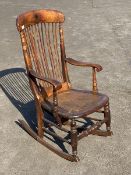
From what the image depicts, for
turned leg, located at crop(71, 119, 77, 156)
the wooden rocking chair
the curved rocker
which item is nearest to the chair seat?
the wooden rocking chair

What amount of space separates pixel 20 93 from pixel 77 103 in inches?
67.5

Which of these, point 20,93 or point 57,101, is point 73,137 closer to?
point 57,101

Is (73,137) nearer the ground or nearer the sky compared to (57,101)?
nearer the ground

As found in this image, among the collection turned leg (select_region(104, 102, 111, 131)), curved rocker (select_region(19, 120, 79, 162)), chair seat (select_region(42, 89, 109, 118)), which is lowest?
curved rocker (select_region(19, 120, 79, 162))

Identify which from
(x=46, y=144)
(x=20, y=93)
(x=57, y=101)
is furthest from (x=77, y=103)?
(x=20, y=93)

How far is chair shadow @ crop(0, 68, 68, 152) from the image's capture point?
5.15 metres

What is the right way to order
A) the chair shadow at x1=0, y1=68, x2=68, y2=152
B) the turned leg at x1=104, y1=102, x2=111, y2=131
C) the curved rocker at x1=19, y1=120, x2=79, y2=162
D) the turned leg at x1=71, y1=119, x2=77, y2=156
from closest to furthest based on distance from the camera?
the turned leg at x1=71, y1=119, x2=77, y2=156 → the curved rocker at x1=19, y1=120, x2=79, y2=162 → the turned leg at x1=104, y1=102, x2=111, y2=131 → the chair shadow at x1=0, y1=68, x2=68, y2=152

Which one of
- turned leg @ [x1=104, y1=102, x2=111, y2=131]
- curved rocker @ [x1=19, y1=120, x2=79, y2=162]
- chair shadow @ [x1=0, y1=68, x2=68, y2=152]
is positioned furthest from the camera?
chair shadow @ [x1=0, y1=68, x2=68, y2=152]

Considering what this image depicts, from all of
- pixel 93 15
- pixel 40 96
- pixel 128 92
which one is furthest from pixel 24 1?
pixel 40 96

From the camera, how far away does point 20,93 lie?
232 inches

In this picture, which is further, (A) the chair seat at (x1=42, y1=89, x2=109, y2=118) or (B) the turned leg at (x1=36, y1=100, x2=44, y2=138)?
(B) the turned leg at (x1=36, y1=100, x2=44, y2=138)

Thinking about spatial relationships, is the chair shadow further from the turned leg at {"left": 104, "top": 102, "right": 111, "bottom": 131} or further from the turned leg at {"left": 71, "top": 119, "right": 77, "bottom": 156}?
Result: the turned leg at {"left": 104, "top": 102, "right": 111, "bottom": 131}

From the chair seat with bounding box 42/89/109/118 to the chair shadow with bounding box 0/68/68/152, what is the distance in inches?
19.7

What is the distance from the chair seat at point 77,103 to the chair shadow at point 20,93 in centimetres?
50
